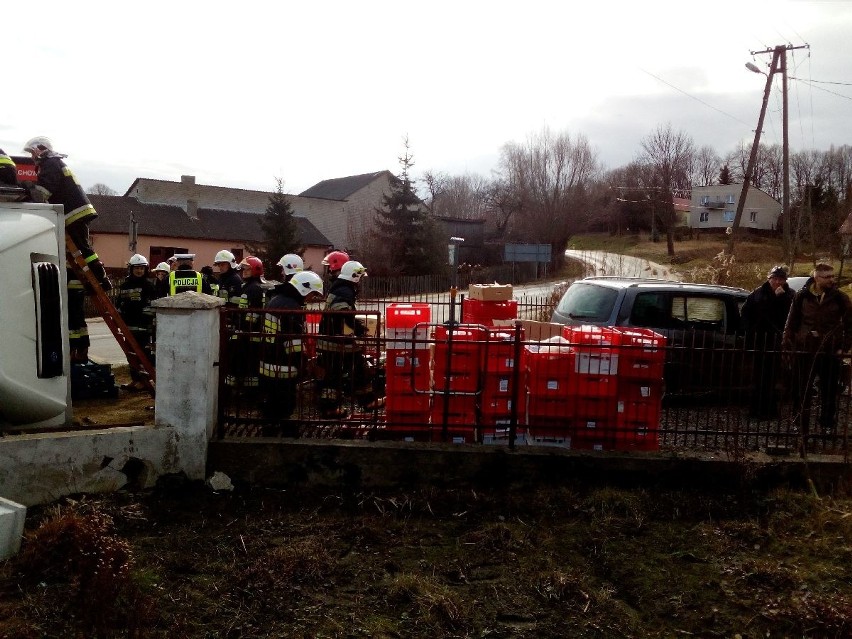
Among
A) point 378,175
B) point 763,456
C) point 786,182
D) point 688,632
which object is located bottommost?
point 688,632

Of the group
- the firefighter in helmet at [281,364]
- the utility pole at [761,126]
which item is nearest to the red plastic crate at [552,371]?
the firefighter in helmet at [281,364]

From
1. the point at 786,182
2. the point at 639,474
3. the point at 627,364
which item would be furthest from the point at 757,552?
the point at 786,182

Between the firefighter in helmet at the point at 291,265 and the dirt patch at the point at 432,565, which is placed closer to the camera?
the dirt patch at the point at 432,565

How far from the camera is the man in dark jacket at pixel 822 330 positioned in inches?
263

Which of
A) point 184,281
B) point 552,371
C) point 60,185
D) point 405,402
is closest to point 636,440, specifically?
point 552,371

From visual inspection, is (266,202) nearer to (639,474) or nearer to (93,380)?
(93,380)

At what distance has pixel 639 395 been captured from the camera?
577 cm

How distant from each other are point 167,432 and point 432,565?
2363 mm

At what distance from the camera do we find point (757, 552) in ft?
14.7

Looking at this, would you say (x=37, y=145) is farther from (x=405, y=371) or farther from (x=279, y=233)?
(x=279, y=233)

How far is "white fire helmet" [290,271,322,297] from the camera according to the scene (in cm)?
656

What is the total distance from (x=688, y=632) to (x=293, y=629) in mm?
2070

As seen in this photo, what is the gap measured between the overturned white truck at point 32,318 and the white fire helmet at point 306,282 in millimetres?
1990

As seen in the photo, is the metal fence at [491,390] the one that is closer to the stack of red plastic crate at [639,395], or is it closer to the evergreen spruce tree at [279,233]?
the stack of red plastic crate at [639,395]
